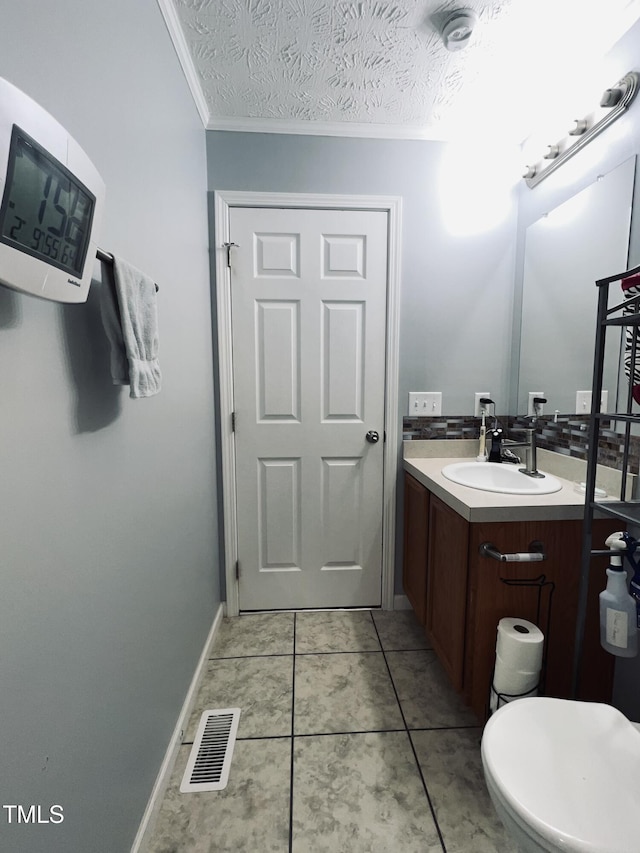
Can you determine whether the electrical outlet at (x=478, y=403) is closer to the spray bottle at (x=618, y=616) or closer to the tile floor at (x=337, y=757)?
the spray bottle at (x=618, y=616)

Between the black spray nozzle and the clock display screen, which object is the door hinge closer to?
the clock display screen

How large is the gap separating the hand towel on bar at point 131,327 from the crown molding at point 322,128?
139cm

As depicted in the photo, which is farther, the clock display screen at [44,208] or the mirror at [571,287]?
the mirror at [571,287]

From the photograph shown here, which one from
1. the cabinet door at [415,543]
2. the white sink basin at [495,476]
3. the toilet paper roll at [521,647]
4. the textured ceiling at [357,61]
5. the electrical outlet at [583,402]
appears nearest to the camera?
the toilet paper roll at [521,647]

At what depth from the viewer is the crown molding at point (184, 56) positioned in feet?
4.04

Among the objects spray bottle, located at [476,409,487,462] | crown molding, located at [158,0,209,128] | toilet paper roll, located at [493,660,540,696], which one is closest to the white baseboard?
toilet paper roll, located at [493,660,540,696]

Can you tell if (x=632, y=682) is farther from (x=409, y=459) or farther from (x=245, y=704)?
(x=245, y=704)

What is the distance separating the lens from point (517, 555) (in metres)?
1.19

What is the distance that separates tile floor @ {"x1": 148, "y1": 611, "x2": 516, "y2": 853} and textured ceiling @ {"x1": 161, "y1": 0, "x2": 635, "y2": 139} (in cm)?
248

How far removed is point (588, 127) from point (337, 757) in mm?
2441

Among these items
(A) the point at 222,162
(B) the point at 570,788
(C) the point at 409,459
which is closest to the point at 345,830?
(B) the point at 570,788

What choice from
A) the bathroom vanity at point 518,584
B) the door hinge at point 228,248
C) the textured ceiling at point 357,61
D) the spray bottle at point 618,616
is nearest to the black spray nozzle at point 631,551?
the spray bottle at point 618,616

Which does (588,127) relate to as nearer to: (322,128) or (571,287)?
(571,287)

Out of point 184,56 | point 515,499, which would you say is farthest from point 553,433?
point 184,56
